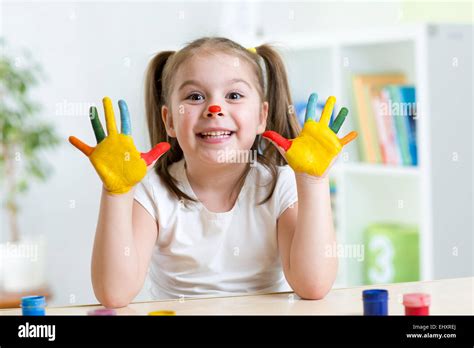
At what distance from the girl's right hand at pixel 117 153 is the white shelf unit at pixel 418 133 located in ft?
3.70

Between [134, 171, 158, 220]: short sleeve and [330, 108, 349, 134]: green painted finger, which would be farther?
[134, 171, 158, 220]: short sleeve

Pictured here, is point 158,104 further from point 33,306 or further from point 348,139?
point 33,306

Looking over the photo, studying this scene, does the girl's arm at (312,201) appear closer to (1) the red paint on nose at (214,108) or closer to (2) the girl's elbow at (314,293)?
(2) the girl's elbow at (314,293)

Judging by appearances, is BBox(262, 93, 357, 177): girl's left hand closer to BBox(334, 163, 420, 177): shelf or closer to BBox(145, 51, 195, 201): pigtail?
BBox(145, 51, 195, 201): pigtail

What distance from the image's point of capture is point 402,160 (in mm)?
2348

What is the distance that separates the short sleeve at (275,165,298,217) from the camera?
3.72ft

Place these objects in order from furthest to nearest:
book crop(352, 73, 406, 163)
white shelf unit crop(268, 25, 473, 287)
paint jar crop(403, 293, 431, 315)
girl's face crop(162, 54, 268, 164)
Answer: book crop(352, 73, 406, 163)
white shelf unit crop(268, 25, 473, 287)
girl's face crop(162, 54, 268, 164)
paint jar crop(403, 293, 431, 315)

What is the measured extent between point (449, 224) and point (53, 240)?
1.64 metres

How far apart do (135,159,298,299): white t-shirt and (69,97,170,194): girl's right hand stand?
0.25m

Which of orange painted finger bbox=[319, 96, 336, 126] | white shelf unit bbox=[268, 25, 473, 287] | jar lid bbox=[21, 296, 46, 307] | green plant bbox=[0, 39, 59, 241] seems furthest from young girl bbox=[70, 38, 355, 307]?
green plant bbox=[0, 39, 59, 241]

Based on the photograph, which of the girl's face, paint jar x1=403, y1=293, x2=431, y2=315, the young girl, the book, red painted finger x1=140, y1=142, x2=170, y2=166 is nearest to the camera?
paint jar x1=403, y1=293, x2=431, y2=315

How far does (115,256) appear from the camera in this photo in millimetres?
965
